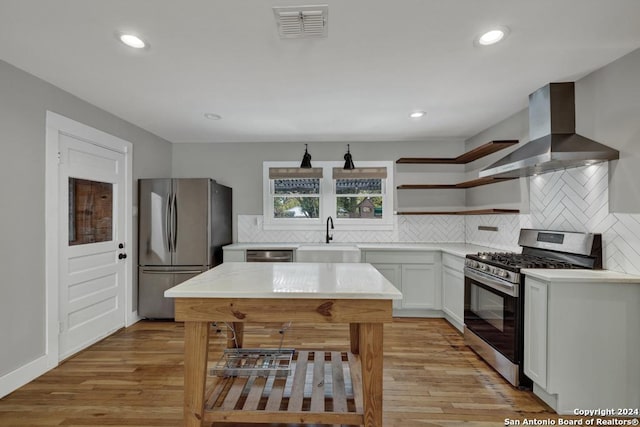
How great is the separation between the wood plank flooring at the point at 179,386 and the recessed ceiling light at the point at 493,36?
2.42 meters

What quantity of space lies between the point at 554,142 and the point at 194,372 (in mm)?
2951

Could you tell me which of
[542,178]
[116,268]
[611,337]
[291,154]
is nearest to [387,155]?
[291,154]

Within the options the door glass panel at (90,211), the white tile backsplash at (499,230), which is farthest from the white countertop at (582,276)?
the door glass panel at (90,211)

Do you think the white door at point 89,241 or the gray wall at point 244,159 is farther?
the gray wall at point 244,159

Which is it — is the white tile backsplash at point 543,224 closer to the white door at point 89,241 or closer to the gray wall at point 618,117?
the gray wall at point 618,117

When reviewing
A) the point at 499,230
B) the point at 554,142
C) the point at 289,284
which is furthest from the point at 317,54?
the point at 499,230

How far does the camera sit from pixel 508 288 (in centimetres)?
242

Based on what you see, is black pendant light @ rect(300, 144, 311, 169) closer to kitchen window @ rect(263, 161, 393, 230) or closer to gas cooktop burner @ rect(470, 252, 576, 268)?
kitchen window @ rect(263, 161, 393, 230)

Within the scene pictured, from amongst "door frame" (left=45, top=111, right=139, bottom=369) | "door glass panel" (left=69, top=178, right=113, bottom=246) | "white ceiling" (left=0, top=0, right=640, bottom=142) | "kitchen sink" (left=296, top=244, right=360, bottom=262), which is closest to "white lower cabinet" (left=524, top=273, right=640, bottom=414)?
"white ceiling" (left=0, top=0, right=640, bottom=142)

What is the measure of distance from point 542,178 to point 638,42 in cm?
123

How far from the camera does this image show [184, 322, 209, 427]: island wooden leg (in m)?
1.71

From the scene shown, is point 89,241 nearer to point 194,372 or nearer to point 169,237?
point 169,237

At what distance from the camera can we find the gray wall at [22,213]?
7.55ft

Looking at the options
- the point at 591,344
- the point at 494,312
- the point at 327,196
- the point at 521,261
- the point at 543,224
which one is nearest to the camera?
the point at 591,344
